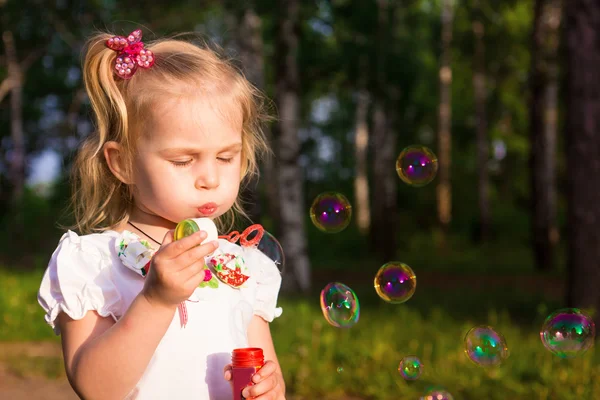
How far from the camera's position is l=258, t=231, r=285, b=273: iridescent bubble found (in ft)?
8.78

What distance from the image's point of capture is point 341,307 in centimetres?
329

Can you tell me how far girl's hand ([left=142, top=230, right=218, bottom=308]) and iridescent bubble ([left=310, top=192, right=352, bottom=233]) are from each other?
→ 1.80 meters

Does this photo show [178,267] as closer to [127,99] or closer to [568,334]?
[127,99]

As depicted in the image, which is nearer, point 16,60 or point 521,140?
point 16,60

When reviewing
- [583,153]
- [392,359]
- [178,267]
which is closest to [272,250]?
[178,267]

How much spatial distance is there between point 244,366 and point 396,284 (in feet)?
5.55

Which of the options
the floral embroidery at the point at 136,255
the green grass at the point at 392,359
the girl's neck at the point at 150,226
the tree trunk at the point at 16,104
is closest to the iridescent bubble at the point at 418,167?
the green grass at the point at 392,359

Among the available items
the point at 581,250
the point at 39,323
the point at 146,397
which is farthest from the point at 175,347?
the point at 39,323

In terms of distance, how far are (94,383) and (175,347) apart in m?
0.25

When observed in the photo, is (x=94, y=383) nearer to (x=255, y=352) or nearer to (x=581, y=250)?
(x=255, y=352)

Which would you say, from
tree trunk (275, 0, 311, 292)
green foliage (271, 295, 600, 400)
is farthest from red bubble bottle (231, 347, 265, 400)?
tree trunk (275, 0, 311, 292)

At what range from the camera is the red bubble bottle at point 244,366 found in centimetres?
192

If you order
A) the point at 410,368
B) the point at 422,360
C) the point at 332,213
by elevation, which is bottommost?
the point at 422,360

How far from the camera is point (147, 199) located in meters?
2.16
